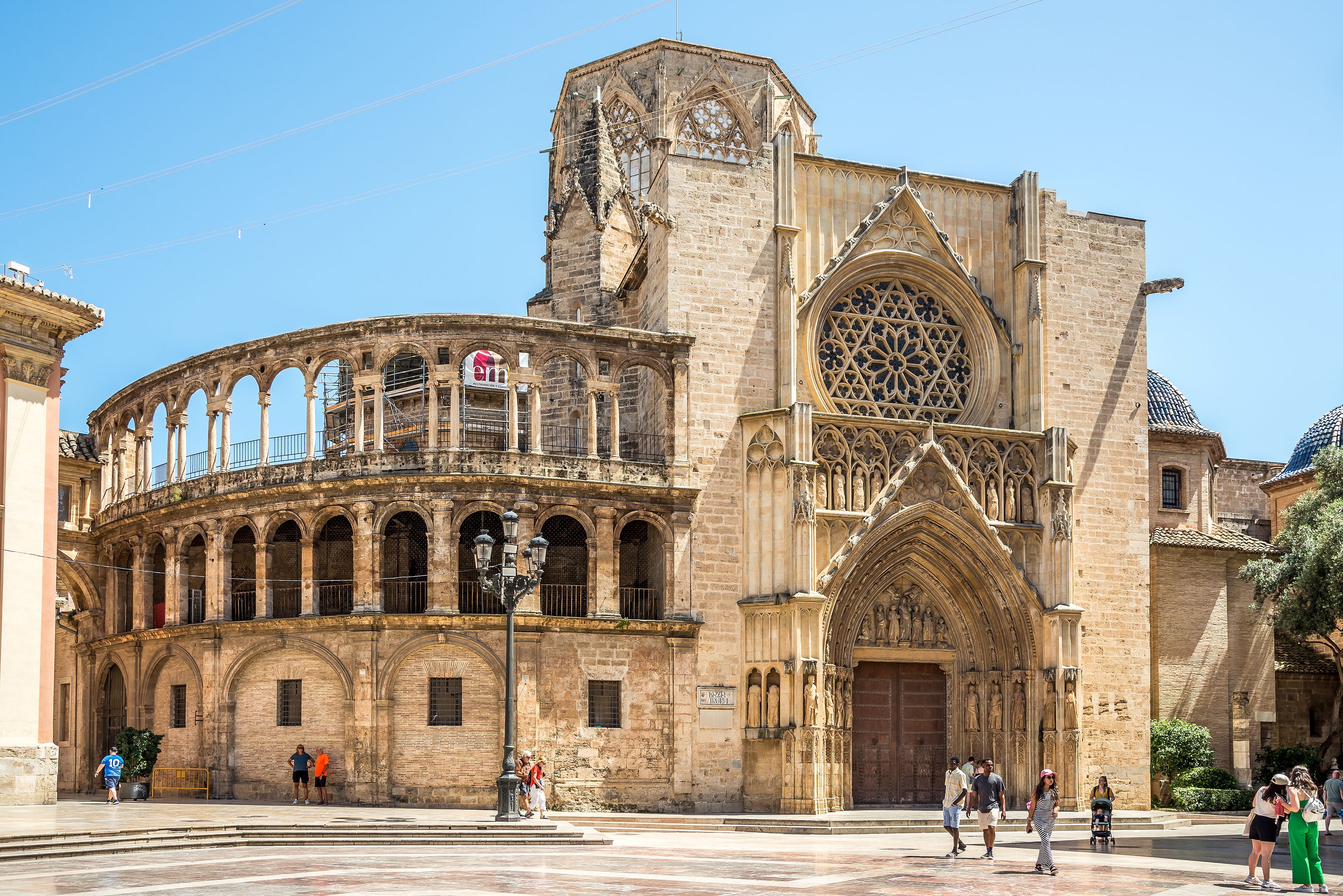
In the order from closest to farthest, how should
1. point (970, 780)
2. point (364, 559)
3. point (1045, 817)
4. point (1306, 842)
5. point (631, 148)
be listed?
point (1306, 842) < point (1045, 817) < point (970, 780) < point (364, 559) < point (631, 148)

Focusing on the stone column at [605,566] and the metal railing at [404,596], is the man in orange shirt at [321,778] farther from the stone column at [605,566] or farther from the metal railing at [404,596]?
the stone column at [605,566]

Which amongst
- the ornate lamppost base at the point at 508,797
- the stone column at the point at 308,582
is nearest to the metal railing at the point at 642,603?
the stone column at the point at 308,582

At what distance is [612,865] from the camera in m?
20.7

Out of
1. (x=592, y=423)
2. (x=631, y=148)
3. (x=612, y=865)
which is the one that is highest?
(x=631, y=148)

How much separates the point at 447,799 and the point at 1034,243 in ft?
63.6

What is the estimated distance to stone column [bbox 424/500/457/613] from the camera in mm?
31438

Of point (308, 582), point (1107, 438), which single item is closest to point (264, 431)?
point (308, 582)

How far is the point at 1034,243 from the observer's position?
3606 centimetres

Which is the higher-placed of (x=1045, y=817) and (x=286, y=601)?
(x=286, y=601)

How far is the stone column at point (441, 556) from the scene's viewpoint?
103ft

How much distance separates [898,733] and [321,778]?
43.6 ft

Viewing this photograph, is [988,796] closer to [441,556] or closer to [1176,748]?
[441,556]

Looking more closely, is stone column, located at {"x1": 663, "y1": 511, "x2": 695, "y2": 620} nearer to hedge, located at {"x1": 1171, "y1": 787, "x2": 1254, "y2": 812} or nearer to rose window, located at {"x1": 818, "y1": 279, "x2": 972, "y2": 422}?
rose window, located at {"x1": 818, "y1": 279, "x2": 972, "y2": 422}

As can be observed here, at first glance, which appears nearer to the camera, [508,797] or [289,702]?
[508,797]
